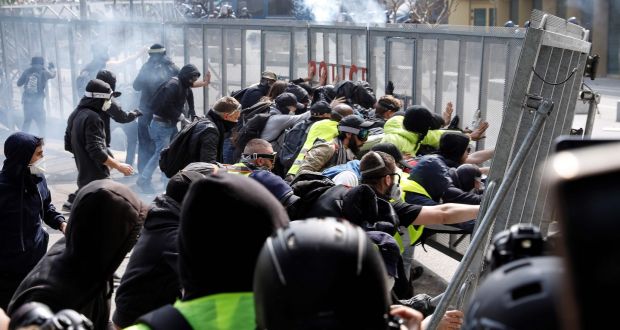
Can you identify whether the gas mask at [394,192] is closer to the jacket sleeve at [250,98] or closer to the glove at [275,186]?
the glove at [275,186]

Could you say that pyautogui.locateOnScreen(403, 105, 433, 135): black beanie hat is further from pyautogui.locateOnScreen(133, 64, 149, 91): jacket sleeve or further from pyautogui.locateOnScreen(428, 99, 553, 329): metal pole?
pyautogui.locateOnScreen(133, 64, 149, 91): jacket sleeve

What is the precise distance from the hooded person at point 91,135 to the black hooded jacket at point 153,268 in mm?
4791

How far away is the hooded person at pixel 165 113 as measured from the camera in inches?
472

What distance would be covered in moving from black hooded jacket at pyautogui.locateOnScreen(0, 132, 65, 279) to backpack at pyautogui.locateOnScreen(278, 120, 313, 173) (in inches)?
111

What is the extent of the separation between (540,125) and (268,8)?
31613 millimetres

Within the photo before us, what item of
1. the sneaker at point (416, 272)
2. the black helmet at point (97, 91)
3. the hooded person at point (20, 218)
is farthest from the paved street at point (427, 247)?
the hooded person at point (20, 218)

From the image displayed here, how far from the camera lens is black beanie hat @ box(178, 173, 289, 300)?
212 cm

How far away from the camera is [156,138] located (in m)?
12.2

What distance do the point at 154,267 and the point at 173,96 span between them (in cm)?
831

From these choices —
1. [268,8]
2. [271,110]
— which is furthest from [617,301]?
[268,8]

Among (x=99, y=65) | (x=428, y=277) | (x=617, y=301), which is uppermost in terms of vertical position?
(x=617, y=301)

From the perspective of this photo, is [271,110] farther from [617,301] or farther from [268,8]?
[268,8]

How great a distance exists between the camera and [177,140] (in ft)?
25.7

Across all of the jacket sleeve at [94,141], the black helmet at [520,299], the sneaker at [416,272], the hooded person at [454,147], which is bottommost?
the sneaker at [416,272]
